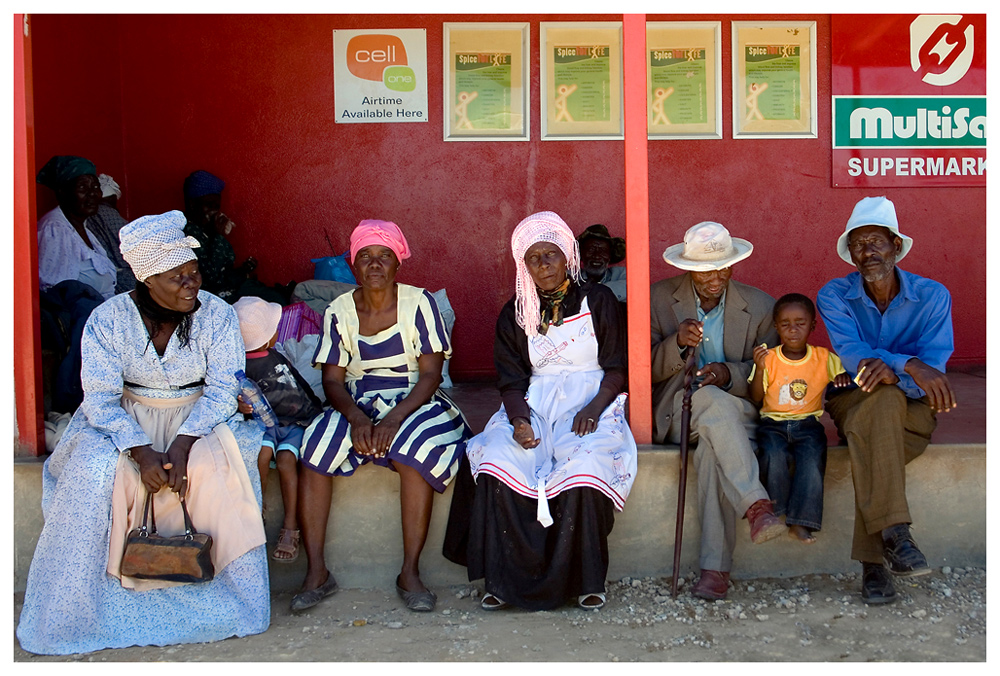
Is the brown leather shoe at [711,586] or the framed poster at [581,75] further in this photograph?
the framed poster at [581,75]

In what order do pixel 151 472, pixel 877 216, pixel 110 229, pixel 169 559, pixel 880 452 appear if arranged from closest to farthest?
pixel 169 559, pixel 151 472, pixel 880 452, pixel 877 216, pixel 110 229

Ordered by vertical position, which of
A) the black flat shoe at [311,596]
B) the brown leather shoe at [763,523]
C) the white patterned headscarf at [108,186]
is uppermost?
the white patterned headscarf at [108,186]

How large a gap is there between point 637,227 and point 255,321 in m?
1.67

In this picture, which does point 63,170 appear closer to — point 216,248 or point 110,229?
point 110,229

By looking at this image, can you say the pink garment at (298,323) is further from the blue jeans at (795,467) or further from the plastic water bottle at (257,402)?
the blue jeans at (795,467)

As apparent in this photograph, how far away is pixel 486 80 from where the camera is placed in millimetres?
6207

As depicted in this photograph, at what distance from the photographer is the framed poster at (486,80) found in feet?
20.2

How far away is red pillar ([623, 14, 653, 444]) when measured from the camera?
13.0 ft

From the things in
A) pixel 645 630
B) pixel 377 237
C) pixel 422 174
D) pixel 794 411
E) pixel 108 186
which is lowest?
pixel 645 630

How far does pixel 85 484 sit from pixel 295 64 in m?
3.47

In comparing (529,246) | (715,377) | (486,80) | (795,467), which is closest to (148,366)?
(529,246)

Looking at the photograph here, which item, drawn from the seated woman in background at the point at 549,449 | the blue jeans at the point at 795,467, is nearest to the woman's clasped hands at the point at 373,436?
the seated woman in background at the point at 549,449

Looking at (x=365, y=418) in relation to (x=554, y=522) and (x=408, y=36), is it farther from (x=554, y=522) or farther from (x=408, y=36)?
(x=408, y=36)

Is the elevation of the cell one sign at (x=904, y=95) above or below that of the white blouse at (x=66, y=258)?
above
